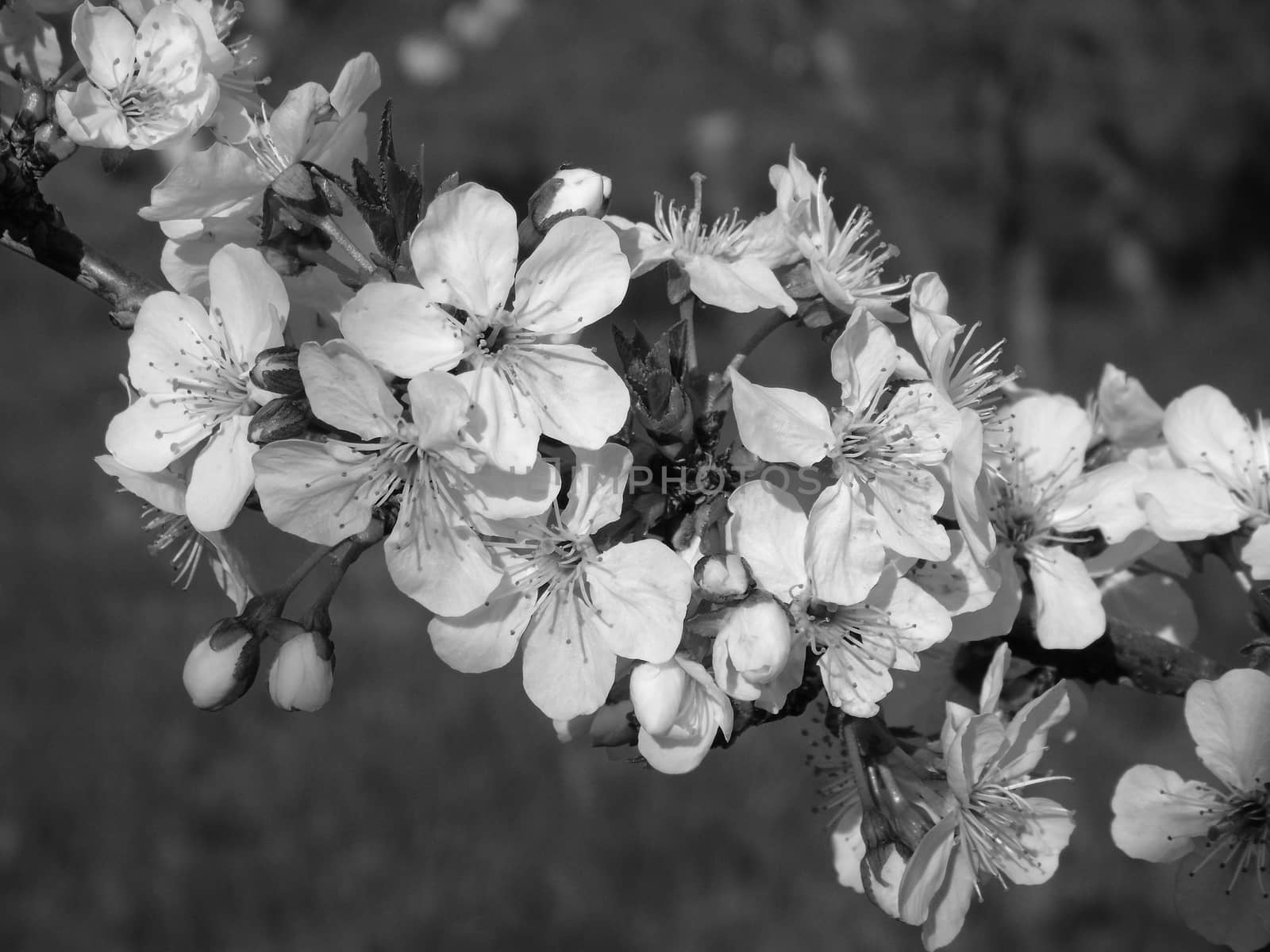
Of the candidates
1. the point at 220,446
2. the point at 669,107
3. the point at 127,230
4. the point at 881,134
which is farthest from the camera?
the point at 669,107

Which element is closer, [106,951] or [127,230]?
[106,951]

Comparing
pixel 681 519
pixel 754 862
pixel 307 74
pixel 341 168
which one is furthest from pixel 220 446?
pixel 307 74

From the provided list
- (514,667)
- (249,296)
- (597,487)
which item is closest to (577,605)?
(597,487)

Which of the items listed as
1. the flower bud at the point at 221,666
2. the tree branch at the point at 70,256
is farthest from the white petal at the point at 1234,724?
the tree branch at the point at 70,256

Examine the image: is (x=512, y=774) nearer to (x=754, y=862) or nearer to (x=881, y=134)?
(x=754, y=862)

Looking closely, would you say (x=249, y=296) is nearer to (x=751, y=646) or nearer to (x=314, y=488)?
(x=314, y=488)

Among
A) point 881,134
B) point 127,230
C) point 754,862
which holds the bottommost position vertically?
point 127,230
